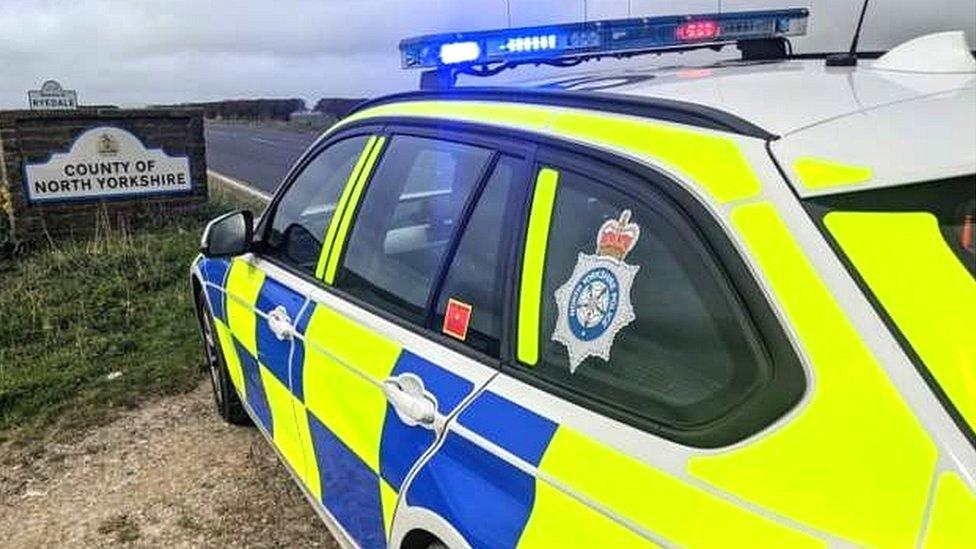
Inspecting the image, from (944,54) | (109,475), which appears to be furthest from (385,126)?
(109,475)

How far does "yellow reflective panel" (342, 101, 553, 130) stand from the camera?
2102 millimetres

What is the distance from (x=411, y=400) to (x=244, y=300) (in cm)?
180

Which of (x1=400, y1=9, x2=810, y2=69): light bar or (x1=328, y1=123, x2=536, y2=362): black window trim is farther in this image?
(x1=400, y1=9, x2=810, y2=69): light bar

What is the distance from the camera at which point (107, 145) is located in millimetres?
11773

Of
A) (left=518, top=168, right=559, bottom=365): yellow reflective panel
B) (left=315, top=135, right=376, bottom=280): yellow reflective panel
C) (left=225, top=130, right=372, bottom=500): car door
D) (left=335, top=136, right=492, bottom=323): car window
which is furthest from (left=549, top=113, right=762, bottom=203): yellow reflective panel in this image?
(left=225, top=130, right=372, bottom=500): car door

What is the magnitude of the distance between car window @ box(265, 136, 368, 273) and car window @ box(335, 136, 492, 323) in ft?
0.82

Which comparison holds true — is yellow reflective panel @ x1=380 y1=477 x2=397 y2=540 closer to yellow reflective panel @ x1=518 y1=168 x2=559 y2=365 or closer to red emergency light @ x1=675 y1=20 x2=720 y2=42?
yellow reflective panel @ x1=518 y1=168 x2=559 y2=365

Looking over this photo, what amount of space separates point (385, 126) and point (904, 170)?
5.91ft

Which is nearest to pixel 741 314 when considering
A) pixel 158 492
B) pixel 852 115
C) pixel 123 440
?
pixel 852 115

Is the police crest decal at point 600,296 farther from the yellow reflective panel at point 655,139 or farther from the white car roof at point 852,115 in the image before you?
the white car roof at point 852,115

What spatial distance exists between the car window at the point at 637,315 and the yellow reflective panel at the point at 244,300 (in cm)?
198

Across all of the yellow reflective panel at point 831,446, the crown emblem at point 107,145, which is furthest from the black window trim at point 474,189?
the crown emblem at point 107,145

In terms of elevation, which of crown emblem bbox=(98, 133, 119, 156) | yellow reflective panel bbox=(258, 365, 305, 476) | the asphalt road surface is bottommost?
yellow reflective panel bbox=(258, 365, 305, 476)

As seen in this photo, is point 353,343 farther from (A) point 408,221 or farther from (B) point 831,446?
(B) point 831,446
